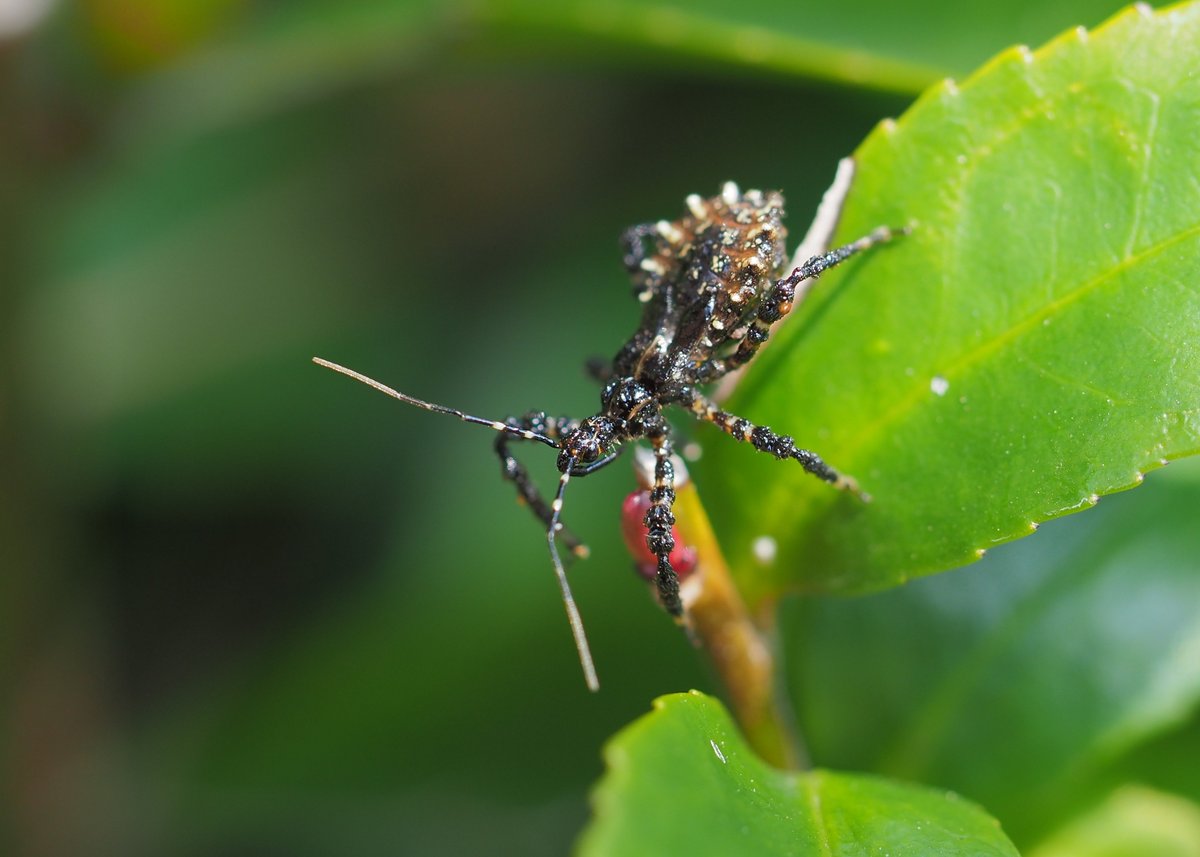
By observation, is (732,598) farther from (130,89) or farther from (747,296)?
(130,89)

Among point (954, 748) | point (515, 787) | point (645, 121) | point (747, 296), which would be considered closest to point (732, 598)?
point (954, 748)

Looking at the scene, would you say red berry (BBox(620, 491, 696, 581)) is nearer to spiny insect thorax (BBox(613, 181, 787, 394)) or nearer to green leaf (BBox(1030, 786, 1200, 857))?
spiny insect thorax (BBox(613, 181, 787, 394))

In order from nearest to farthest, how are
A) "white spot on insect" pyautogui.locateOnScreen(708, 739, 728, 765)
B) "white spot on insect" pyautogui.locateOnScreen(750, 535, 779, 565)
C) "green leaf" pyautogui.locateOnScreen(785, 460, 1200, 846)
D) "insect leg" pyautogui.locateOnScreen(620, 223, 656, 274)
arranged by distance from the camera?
"white spot on insect" pyautogui.locateOnScreen(708, 739, 728, 765) < "white spot on insect" pyautogui.locateOnScreen(750, 535, 779, 565) < "green leaf" pyautogui.locateOnScreen(785, 460, 1200, 846) < "insect leg" pyautogui.locateOnScreen(620, 223, 656, 274)

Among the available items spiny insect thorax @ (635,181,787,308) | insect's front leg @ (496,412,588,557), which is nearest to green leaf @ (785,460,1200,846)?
insect's front leg @ (496,412,588,557)

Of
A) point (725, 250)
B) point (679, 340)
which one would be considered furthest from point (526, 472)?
point (725, 250)

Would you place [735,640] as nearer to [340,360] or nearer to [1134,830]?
[1134,830]

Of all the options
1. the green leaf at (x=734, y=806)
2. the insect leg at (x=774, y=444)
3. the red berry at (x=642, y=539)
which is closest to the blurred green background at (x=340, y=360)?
the insect leg at (x=774, y=444)
